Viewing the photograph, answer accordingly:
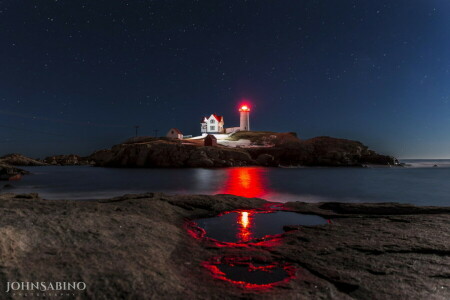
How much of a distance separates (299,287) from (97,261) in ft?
11.5

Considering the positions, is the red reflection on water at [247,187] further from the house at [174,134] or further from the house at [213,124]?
the house at [213,124]

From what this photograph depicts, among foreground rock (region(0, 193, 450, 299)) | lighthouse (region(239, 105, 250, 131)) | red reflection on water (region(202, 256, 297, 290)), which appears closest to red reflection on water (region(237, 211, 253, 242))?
foreground rock (region(0, 193, 450, 299))

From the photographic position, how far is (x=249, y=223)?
885cm

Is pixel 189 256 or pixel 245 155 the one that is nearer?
pixel 189 256

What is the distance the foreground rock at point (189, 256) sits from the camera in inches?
157

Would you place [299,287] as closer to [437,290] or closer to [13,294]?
[437,290]

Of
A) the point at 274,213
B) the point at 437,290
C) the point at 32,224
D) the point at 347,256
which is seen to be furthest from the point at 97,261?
the point at 274,213

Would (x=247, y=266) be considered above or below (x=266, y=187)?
above

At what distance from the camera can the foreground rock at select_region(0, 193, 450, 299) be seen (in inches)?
157

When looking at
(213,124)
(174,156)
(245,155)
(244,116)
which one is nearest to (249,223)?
(174,156)

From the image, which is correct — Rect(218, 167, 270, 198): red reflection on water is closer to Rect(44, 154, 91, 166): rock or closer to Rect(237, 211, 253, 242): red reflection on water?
Rect(237, 211, 253, 242): red reflection on water

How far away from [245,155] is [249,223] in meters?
69.5

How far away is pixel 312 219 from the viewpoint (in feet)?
31.8

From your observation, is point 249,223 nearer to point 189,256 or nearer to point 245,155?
point 189,256
